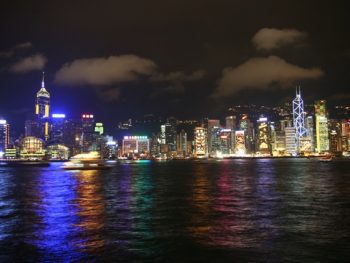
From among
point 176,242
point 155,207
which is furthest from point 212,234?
point 155,207

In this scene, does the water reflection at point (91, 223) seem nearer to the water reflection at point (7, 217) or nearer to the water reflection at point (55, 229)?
the water reflection at point (55, 229)

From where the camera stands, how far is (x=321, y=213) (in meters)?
29.7

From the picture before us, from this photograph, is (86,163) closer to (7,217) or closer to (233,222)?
(7,217)

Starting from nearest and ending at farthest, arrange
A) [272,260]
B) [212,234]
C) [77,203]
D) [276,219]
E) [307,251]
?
[272,260] < [307,251] < [212,234] < [276,219] < [77,203]

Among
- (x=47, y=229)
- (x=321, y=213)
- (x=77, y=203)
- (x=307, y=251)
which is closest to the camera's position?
(x=307, y=251)

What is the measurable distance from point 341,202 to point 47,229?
25302 mm

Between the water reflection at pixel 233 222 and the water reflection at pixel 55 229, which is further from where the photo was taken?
the water reflection at pixel 233 222

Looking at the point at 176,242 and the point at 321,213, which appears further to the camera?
the point at 321,213

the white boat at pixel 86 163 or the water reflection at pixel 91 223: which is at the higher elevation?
the white boat at pixel 86 163

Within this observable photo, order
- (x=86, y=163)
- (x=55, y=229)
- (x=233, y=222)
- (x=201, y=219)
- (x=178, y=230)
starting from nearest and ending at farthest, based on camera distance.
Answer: (x=178, y=230)
(x=55, y=229)
(x=233, y=222)
(x=201, y=219)
(x=86, y=163)

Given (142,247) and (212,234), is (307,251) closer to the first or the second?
(212,234)

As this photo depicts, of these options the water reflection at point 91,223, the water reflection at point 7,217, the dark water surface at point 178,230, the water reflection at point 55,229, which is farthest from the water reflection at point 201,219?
the water reflection at point 7,217

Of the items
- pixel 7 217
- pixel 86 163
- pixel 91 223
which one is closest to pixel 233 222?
pixel 91 223

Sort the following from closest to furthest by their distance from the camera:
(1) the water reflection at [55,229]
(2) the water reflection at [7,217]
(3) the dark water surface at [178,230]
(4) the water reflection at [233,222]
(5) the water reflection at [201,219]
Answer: (3) the dark water surface at [178,230]
(1) the water reflection at [55,229]
(4) the water reflection at [233,222]
(5) the water reflection at [201,219]
(2) the water reflection at [7,217]
